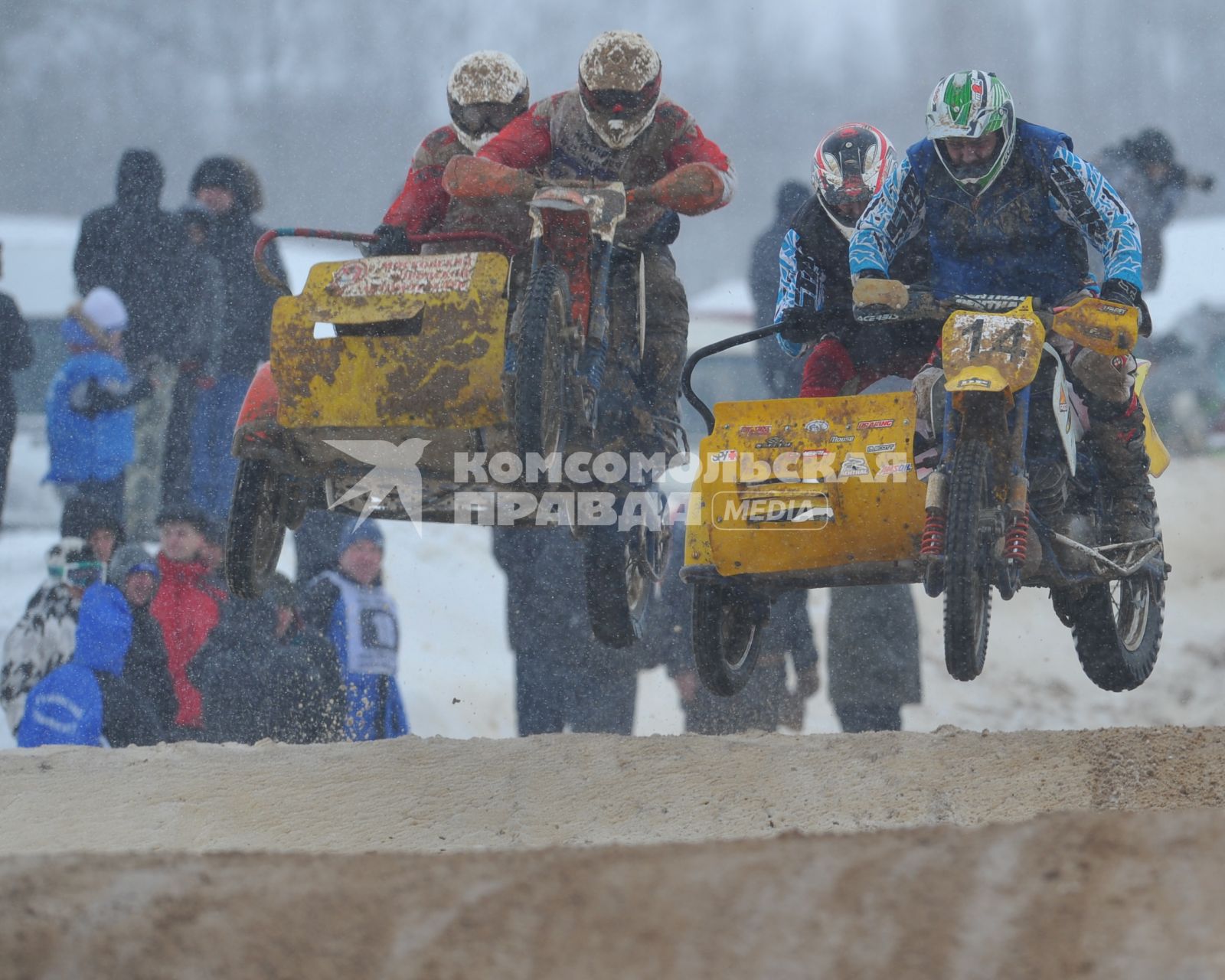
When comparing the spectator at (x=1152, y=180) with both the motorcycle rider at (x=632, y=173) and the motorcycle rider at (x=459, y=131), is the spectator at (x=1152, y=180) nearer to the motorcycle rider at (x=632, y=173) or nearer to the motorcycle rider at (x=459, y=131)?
the motorcycle rider at (x=632, y=173)

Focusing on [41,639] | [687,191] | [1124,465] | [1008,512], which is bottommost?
[41,639]

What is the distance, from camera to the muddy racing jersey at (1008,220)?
18.4ft

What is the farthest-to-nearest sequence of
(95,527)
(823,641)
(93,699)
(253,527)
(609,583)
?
(823,641)
(95,527)
(93,699)
(253,527)
(609,583)

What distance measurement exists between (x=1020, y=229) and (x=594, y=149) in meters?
1.62

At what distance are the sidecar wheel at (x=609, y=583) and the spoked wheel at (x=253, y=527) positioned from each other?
49.2 inches

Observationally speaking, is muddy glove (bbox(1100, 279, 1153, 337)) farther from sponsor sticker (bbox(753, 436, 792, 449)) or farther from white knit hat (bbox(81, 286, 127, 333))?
white knit hat (bbox(81, 286, 127, 333))

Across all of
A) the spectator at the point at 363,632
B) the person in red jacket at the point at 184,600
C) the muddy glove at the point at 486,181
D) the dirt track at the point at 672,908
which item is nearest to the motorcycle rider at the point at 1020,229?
the muddy glove at the point at 486,181

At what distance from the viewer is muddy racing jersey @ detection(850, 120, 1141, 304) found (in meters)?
5.59

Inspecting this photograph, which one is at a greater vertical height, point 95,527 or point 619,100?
point 619,100

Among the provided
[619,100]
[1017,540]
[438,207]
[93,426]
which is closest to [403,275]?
[438,207]

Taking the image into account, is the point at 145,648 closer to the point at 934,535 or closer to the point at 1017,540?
the point at 934,535

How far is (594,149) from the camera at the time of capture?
235 inches

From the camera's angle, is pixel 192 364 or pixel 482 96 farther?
pixel 192 364

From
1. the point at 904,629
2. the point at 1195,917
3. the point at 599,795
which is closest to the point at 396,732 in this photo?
the point at 599,795
